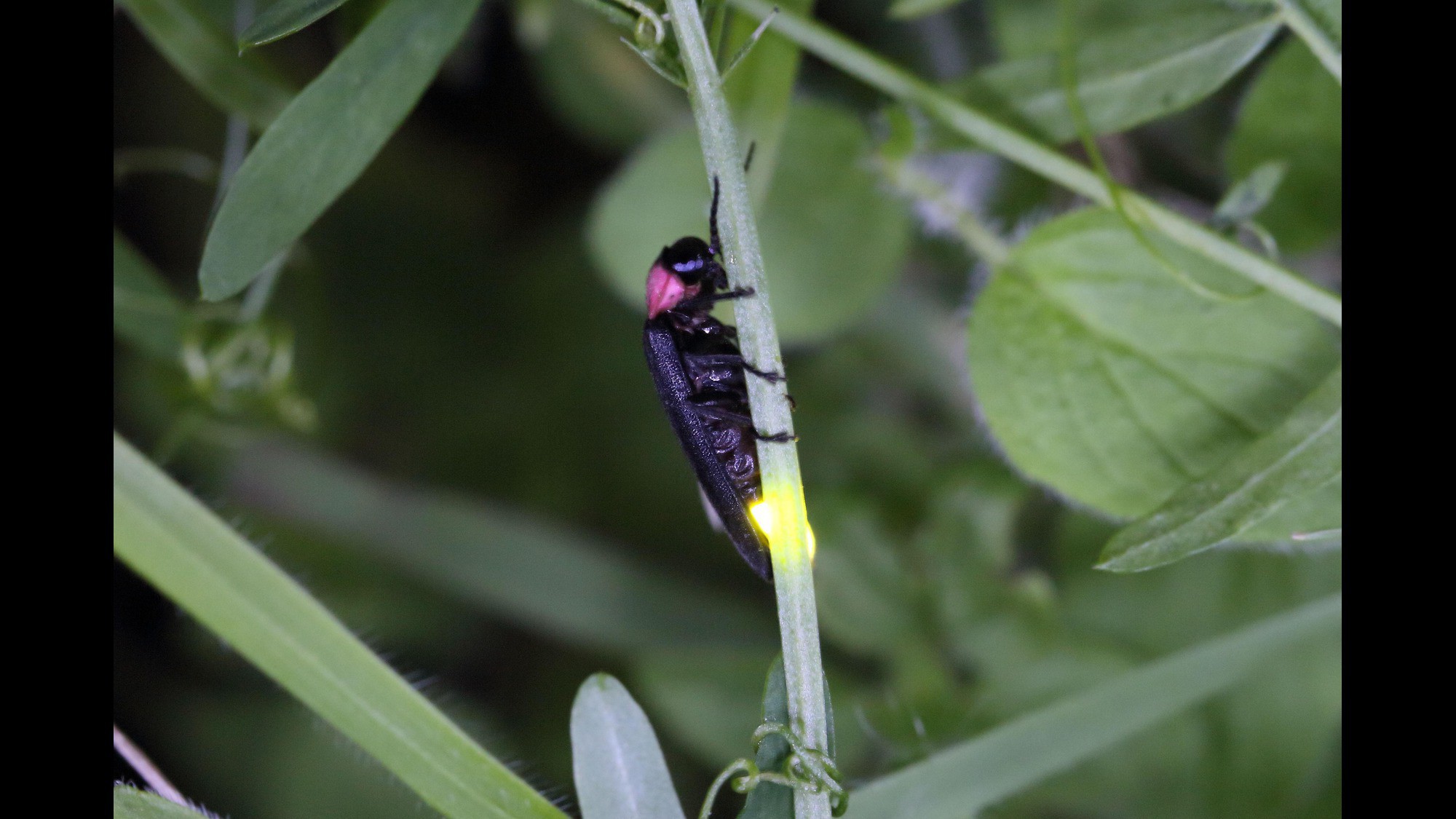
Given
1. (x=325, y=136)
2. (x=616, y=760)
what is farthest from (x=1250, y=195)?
(x=325, y=136)

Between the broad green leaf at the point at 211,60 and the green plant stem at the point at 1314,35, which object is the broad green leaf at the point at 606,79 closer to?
the broad green leaf at the point at 211,60

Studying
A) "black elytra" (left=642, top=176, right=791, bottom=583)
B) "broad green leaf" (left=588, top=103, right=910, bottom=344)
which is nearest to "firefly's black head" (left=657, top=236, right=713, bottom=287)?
"black elytra" (left=642, top=176, right=791, bottom=583)

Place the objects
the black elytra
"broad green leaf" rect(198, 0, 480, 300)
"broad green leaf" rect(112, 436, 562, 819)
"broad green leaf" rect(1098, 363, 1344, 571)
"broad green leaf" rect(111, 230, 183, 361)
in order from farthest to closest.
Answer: "broad green leaf" rect(111, 230, 183, 361) < the black elytra < "broad green leaf" rect(198, 0, 480, 300) < "broad green leaf" rect(112, 436, 562, 819) < "broad green leaf" rect(1098, 363, 1344, 571)

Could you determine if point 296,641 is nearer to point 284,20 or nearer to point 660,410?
point 284,20

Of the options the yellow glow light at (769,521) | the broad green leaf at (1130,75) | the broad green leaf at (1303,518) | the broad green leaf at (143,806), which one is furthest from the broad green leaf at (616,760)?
the broad green leaf at (1130,75)

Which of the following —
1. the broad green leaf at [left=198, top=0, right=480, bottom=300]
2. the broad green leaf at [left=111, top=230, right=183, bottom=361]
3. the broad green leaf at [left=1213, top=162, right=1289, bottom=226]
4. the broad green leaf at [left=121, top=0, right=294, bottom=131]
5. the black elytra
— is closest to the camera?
the broad green leaf at [left=198, top=0, right=480, bottom=300]

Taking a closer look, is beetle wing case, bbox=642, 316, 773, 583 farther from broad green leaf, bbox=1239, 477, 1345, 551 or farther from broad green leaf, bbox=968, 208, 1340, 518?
broad green leaf, bbox=1239, 477, 1345, 551

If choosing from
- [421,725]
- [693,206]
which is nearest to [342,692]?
[421,725]
